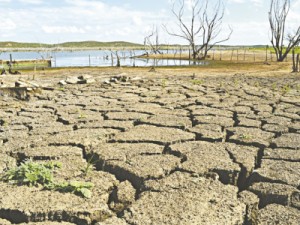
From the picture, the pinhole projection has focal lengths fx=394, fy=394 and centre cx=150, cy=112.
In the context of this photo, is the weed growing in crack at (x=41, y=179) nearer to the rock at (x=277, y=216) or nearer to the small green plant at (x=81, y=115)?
the rock at (x=277, y=216)

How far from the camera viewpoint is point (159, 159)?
132 inches

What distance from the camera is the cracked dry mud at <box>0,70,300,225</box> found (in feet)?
7.91

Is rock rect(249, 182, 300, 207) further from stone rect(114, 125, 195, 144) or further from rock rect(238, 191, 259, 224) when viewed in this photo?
stone rect(114, 125, 195, 144)

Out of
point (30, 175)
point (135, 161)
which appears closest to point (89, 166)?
point (135, 161)

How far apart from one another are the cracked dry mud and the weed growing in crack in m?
0.07

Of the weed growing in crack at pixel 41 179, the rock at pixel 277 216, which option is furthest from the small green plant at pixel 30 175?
the rock at pixel 277 216

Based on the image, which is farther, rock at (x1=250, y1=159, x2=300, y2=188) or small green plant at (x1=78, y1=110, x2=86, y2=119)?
small green plant at (x1=78, y1=110, x2=86, y2=119)

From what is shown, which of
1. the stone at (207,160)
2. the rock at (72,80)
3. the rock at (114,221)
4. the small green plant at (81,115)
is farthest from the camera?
the rock at (72,80)

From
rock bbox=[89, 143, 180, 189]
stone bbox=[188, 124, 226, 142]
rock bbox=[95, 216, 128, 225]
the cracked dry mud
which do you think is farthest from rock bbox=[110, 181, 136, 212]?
stone bbox=[188, 124, 226, 142]

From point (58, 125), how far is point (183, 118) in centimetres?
165

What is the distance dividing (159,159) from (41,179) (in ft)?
3.30

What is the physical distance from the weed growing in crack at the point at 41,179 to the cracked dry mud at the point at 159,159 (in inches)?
2.7

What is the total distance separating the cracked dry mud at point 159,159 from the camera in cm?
241

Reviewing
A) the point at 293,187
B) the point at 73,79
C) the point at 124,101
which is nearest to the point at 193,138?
the point at 293,187
